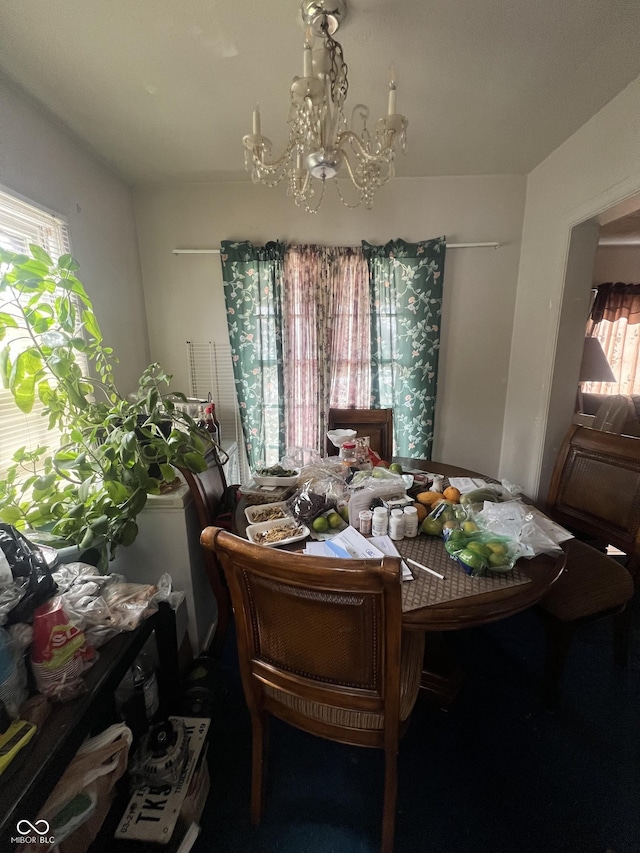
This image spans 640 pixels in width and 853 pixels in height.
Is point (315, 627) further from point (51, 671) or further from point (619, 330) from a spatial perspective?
point (619, 330)

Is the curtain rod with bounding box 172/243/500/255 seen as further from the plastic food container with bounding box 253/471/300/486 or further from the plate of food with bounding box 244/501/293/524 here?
the plate of food with bounding box 244/501/293/524

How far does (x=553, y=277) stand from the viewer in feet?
6.57

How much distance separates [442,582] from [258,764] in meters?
0.75

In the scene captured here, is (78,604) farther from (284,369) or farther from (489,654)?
(284,369)

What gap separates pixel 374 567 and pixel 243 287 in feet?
7.16

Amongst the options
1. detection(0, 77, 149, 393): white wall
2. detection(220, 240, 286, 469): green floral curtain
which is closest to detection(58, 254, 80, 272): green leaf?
detection(0, 77, 149, 393): white wall

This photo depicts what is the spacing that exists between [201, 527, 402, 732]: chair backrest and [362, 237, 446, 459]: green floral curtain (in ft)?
6.01

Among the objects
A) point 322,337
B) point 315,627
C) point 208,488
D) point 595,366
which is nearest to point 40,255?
point 208,488

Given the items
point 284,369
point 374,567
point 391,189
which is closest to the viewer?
point 374,567

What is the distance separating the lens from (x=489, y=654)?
150 centimetres

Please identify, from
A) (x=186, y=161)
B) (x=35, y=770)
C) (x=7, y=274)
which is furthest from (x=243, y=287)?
(x=35, y=770)

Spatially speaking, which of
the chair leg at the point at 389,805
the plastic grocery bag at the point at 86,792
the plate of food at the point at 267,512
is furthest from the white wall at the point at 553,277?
the plastic grocery bag at the point at 86,792

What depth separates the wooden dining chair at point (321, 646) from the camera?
0.65 metres

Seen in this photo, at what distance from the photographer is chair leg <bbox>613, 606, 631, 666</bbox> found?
136 centimetres
